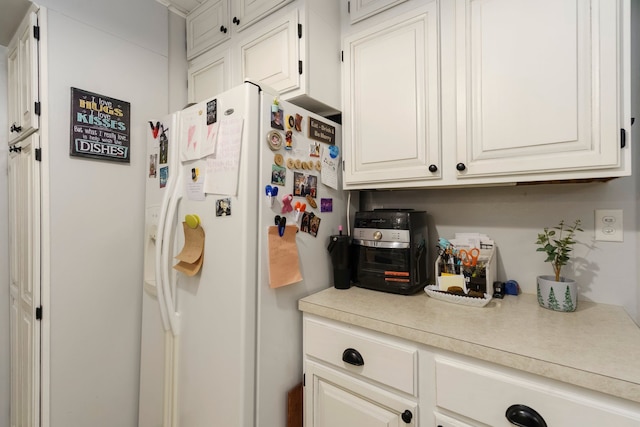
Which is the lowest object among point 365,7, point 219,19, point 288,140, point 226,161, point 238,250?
point 238,250

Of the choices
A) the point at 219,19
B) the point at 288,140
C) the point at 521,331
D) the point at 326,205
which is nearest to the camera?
the point at 521,331

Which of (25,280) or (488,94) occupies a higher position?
(488,94)

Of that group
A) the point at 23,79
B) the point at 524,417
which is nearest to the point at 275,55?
the point at 23,79

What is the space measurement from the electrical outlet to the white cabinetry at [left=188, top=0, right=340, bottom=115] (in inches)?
47.6

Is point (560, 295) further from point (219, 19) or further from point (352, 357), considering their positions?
point (219, 19)

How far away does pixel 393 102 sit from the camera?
4.38 feet

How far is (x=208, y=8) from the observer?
1795mm

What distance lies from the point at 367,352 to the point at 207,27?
6.54 feet

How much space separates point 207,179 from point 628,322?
5.20 feet

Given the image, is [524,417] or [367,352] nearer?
[524,417]

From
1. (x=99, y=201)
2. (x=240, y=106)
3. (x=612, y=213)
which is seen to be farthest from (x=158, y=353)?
(x=612, y=213)

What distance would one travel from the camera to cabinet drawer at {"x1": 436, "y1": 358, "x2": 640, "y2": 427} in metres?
0.69

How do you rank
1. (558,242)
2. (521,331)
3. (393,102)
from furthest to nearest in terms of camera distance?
(393,102) → (558,242) → (521,331)

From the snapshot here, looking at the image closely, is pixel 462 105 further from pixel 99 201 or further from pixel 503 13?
pixel 99 201
